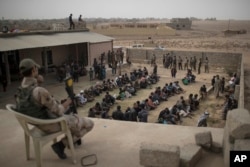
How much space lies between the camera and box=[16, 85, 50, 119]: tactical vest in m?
3.11

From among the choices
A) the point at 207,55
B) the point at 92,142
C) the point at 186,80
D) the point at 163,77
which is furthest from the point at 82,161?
the point at 207,55

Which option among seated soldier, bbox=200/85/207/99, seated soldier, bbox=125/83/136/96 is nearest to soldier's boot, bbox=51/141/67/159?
seated soldier, bbox=125/83/136/96

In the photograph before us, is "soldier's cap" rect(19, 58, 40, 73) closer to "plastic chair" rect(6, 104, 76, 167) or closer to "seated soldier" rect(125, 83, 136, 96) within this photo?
"plastic chair" rect(6, 104, 76, 167)

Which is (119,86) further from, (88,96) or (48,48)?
(48,48)

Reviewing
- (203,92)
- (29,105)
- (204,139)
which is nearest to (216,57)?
(203,92)

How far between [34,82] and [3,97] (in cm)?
1043

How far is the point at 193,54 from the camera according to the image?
74.1ft

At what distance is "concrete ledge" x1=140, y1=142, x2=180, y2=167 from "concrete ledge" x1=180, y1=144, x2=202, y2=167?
17cm

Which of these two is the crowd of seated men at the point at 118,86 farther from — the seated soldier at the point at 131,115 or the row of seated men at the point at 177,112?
the row of seated men at the point at 177,112

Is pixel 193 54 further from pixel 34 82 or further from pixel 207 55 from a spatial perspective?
pixel 34 82

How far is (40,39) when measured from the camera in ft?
51.3

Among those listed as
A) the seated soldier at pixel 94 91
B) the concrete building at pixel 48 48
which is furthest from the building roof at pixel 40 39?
the seated soldier at pixel 94 91

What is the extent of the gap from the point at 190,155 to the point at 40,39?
45.6 ft

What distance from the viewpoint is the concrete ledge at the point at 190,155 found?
10.4ft
